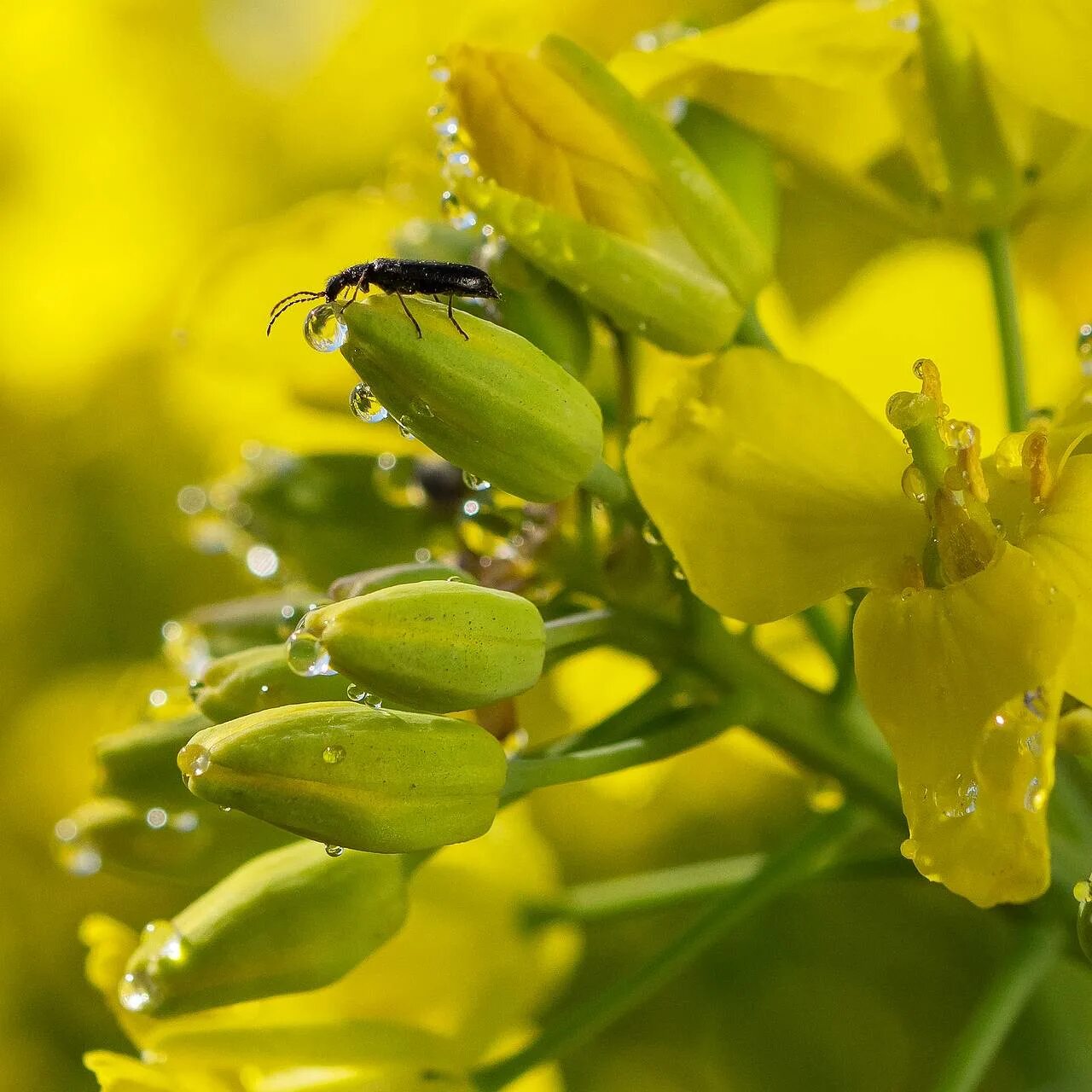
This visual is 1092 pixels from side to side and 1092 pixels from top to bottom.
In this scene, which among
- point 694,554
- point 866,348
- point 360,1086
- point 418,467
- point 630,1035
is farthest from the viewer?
point 630,1035

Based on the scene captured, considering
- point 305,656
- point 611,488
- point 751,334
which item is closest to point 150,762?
point 305,656

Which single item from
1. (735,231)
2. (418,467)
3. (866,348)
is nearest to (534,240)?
(735,231)

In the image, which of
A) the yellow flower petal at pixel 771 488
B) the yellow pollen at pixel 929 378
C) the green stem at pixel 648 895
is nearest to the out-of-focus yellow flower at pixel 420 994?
the green stem at pixel 648 895

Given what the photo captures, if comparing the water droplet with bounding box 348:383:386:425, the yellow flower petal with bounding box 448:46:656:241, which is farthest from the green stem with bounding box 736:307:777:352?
the water droplet with bounding box 348:383:386:425

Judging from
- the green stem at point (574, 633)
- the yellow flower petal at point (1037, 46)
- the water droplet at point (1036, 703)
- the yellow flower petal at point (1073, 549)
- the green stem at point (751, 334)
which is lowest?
the green stem at point (574, 633)

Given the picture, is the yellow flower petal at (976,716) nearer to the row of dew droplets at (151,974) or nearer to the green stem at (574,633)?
the green stem at (574,633)

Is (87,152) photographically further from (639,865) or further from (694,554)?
(694,554)

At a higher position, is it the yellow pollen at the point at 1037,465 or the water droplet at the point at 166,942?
the yellow pollen at the point at 1037,465

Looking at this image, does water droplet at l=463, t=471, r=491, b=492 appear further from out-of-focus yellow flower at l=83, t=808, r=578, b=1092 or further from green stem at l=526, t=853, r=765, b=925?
green stem at l=526, t=853, r=765, b=925
